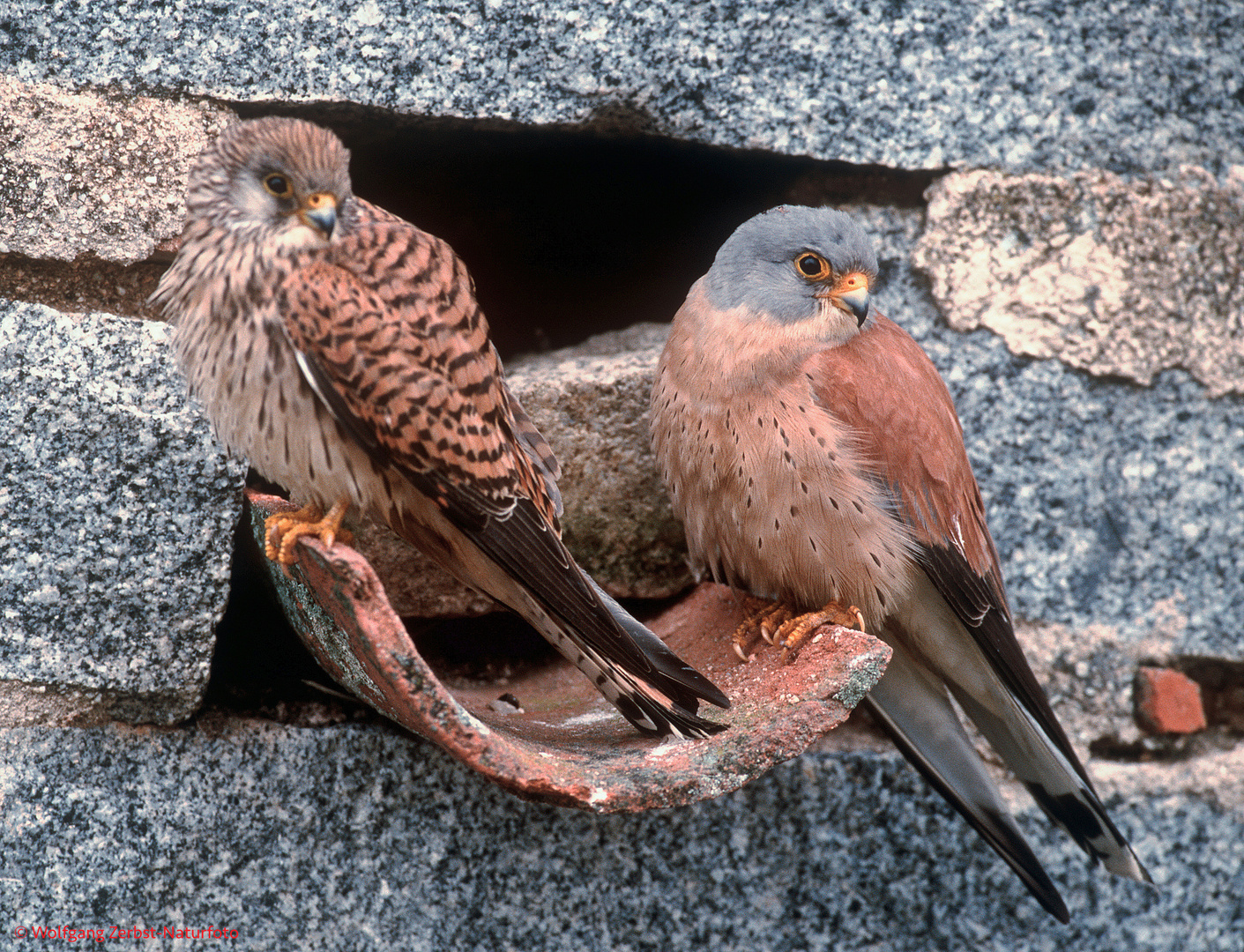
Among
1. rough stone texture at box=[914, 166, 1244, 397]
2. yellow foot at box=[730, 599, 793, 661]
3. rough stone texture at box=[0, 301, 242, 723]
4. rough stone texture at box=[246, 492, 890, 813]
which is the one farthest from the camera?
rough stone texture at box=[914, 166, 1244, 397]

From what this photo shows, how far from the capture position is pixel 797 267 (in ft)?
6.42

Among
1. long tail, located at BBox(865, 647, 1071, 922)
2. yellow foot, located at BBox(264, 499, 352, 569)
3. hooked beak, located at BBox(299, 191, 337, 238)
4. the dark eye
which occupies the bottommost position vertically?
long tail, located at BBox(865, 647, 1071, 922)

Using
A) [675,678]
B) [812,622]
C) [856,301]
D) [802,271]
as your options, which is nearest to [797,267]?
[802,271]

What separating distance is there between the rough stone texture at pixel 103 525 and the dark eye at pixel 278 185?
36 centimetres

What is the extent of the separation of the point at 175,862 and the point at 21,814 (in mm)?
254

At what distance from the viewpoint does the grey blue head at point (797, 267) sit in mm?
1915

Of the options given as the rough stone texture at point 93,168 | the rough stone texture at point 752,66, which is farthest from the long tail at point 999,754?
the rough stone texture at point 93,168

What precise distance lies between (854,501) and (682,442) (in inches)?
13.2

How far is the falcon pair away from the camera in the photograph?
1.51 metres

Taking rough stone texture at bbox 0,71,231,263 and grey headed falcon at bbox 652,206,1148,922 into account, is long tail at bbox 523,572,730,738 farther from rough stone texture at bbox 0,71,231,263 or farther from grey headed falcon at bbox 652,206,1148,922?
rough stone texture at bbox 0,71,231,263

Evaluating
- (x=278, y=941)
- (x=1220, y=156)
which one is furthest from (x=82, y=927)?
(x=1220, y=156)

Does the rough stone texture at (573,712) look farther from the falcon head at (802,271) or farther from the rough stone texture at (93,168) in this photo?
the falcon head at (802,271)

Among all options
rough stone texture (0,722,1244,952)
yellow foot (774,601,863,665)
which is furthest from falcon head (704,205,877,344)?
rough stone texture (0,722,1244,952)

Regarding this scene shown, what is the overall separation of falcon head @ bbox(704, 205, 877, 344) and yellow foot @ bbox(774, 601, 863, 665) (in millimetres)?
514
